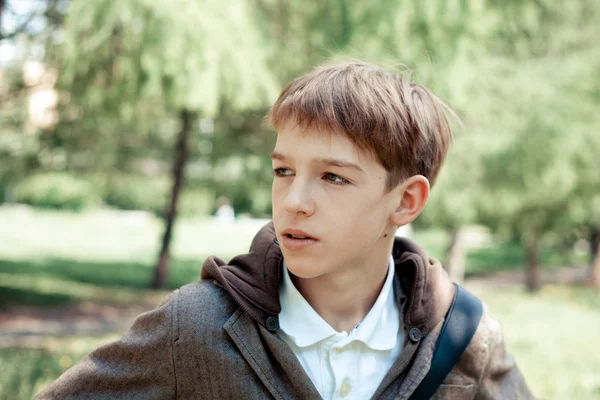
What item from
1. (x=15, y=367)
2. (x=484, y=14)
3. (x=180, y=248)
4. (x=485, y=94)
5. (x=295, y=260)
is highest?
(x=484, y=14)

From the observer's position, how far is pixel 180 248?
19.6m

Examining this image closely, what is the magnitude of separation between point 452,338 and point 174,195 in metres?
8.99

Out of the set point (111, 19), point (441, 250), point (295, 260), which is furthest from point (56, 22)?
point (441, 250)

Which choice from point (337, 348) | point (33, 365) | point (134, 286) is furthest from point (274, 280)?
point (134, 286)

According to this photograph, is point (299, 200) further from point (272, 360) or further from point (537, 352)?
point (537, 352)

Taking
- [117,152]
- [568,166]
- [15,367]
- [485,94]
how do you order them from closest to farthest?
[15,367]
[485,94]
[568,166]
[117,152]

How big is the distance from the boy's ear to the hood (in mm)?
164

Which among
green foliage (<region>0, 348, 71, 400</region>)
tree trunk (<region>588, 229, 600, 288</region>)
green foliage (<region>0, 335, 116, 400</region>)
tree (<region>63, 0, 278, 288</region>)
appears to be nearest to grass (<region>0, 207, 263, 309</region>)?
green foliage (<region>0, 335, 116, 400</region>)

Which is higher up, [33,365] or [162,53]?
[162,53]

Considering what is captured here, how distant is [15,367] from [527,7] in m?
5.25

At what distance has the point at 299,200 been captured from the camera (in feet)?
5.08

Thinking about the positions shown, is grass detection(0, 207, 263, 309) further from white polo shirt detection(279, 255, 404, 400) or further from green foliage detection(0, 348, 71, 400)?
white polo shirt detection(279, 255, 404, 400)

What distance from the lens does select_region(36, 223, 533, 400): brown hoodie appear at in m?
1.56

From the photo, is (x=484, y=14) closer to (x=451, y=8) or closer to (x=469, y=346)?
(x=451, y=8)
